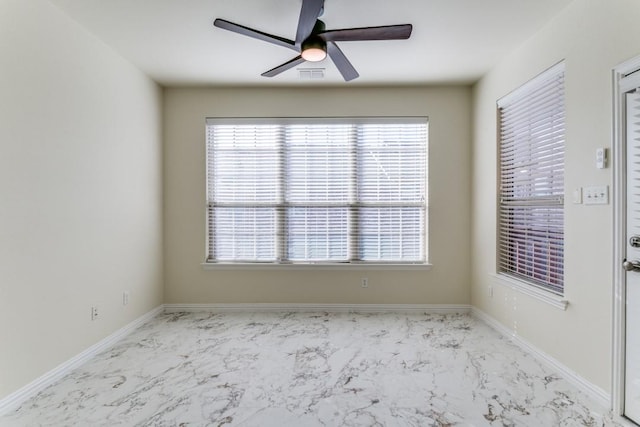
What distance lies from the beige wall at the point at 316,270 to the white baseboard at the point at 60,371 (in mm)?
751

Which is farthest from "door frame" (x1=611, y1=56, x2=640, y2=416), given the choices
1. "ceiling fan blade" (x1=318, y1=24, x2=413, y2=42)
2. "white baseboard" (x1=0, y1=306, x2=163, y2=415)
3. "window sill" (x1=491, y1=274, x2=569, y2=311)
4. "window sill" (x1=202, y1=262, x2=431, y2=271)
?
"white baseboard" (x1=0, y1=306, x2=163, y2=415)

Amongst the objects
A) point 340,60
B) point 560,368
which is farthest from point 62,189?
point 560,368

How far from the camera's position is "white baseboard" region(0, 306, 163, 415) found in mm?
1853

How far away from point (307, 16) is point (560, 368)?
299 cm

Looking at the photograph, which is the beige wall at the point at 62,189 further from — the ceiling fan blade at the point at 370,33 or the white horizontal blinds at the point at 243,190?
the ceiling fan blade at the point at 370,33

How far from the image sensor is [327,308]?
3564mm

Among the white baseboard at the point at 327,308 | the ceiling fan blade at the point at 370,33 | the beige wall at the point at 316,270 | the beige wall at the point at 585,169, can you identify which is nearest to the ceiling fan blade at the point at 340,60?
the ceiling fan blade at the point at 370,33

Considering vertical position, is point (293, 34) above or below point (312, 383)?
above

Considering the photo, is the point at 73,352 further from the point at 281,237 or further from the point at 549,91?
the point at 549,91

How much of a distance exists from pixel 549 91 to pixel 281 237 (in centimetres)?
290

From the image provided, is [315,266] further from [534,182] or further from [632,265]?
[632,265]

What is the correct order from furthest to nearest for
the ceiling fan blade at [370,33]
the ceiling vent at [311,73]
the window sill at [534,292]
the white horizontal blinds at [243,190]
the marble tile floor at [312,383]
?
the white horizontal blinds at [243,190]
the ceiling vent at [311,73]
the window sill at [534,292]
the ceiling fan blade at [370,33]
the marble tile floor at [312,383]

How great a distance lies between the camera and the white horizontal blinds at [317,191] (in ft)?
11.8

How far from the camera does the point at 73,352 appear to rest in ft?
7.63
